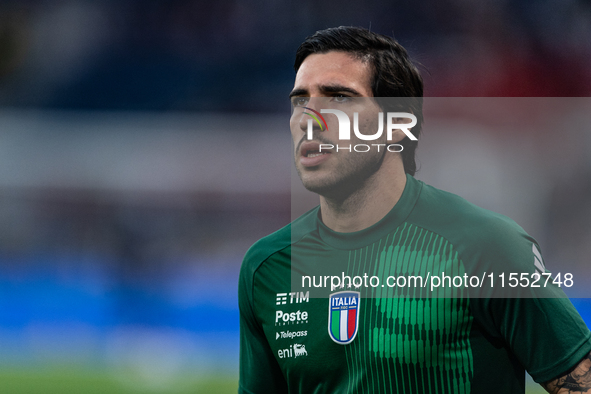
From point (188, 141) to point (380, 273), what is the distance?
5.02 metres

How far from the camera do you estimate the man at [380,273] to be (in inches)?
54.4

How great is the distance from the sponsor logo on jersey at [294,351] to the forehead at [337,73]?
800mm

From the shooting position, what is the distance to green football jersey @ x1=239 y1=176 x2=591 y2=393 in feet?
4.48

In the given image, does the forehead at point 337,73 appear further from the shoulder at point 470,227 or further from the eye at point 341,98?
the shoulder at point 470,227

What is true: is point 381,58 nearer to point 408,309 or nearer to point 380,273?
point 380,273

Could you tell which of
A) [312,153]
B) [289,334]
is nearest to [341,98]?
[312,153]

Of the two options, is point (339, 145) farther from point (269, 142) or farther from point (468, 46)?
point (468, 46)

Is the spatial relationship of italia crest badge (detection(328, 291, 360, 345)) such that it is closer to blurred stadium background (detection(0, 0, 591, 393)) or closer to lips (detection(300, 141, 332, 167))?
lips (detection(300, 141, 332, 167))

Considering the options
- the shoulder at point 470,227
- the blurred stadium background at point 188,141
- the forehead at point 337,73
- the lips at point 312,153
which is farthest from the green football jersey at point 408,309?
the blurred stadium background at point 188,141

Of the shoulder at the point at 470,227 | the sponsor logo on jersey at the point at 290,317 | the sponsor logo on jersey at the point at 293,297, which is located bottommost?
the sponsor logo on jersey at the point at 290,317

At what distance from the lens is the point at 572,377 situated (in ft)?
4.37

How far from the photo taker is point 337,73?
163cm

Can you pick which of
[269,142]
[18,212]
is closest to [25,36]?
[18,212]

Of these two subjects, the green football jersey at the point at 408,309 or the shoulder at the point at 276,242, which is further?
the shoulder at the point at 276,242
